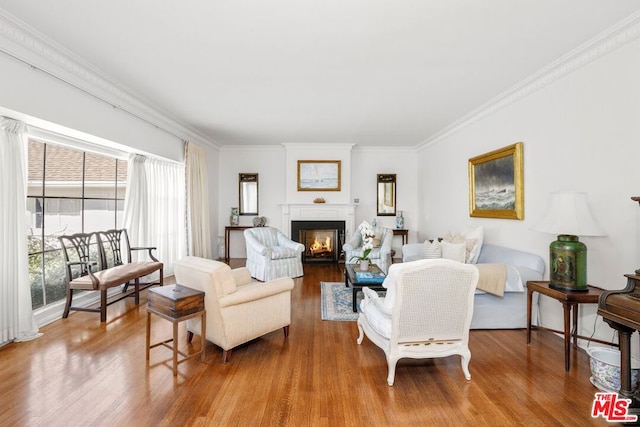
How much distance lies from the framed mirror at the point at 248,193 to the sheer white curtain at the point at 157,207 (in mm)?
1762

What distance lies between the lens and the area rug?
360 centimetres

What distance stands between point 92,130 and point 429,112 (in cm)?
461

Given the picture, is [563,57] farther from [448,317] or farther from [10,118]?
[10,118]

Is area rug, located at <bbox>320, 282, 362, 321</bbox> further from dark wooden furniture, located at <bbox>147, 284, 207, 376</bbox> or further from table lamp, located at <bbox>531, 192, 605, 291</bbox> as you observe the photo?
table lamp, located at <bbox>531, 192, 605, 291</bbox>

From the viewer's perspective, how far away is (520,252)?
358 cm

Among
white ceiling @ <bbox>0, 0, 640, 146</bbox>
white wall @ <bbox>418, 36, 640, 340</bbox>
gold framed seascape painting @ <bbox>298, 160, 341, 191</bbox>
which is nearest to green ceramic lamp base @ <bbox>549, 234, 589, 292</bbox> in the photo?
white wall @ <bbox>418, 36, 640, 340</bbox>

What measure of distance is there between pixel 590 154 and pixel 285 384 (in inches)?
135

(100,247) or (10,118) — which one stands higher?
(10,118)

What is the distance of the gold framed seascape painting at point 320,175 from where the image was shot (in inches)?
277

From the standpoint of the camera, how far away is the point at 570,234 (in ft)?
8.32

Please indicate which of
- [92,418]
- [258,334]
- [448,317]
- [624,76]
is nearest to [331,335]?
[258,334]

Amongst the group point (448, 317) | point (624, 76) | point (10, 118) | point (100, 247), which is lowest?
point (448, 317)

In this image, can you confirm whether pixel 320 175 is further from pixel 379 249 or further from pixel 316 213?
pixel 379 249

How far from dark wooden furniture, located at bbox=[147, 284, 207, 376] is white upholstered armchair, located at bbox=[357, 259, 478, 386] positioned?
1513 mm
